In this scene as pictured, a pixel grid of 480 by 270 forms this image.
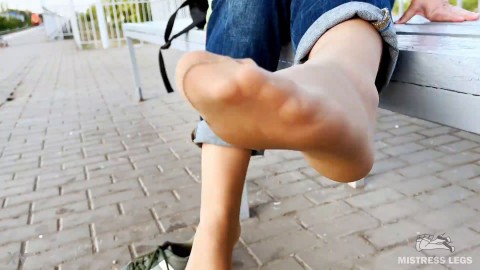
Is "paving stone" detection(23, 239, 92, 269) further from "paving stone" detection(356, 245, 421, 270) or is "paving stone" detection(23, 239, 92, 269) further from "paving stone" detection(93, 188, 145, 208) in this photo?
"paving stone" detection(356, 245, 421, 270)

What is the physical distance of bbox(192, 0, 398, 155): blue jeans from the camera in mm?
714

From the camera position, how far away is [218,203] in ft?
2.87

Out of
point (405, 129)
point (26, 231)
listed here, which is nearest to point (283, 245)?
point (26, 231)

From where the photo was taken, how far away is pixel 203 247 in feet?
2.88

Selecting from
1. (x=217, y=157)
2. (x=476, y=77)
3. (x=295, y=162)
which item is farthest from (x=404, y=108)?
(x=295, y=162)

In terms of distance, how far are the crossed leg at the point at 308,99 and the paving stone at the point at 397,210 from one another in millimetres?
895

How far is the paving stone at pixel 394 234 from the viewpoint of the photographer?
4.41ft

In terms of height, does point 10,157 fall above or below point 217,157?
below

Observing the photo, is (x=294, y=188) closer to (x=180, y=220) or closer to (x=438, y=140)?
(x=180, y=220)

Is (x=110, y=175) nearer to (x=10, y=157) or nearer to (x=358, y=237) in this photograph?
(x=10, y=157)

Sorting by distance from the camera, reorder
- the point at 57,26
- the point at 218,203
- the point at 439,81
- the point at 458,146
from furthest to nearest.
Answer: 1. the point at 57,26
2. the point at 458,146
3. the point at 218,203
4. the point at 439,81

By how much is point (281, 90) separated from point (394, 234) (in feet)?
3.51

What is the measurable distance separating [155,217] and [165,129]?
1.18 meters

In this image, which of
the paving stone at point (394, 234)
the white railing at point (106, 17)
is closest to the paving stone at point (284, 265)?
the paving stone at point (394, 234)
